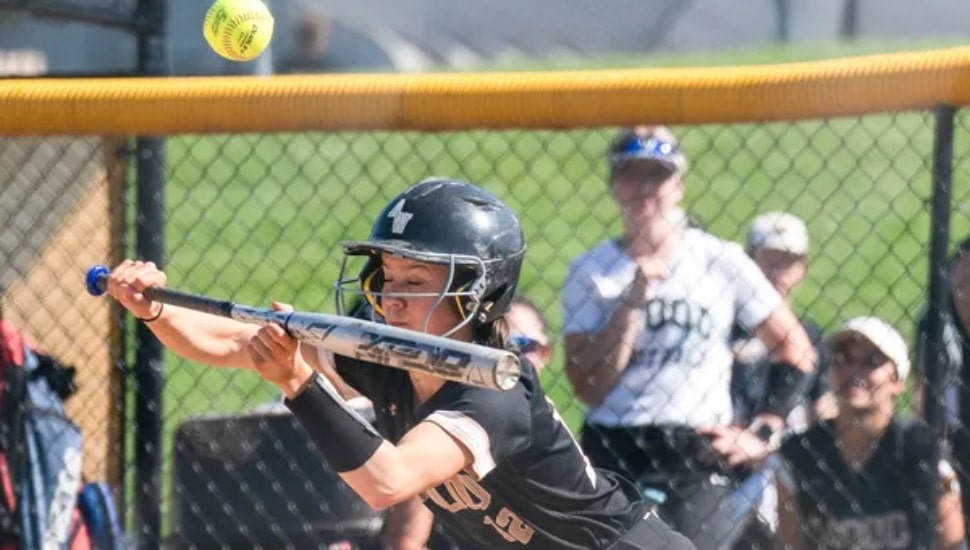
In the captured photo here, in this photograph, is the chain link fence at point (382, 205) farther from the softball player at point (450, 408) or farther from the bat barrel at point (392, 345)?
the bat barrel at point (392, 345)

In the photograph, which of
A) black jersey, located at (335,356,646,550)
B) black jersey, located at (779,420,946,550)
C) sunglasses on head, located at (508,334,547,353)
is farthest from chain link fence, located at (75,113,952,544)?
black jersey, located at (335,356,646,550)

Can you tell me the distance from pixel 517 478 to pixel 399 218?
1.88 feet

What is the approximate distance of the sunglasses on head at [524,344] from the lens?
430 cm

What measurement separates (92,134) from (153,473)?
3.04 feet

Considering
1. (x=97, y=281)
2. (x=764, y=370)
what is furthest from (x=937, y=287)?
(x=97, y=281)

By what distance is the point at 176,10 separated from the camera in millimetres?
6977

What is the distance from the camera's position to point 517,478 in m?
3.79

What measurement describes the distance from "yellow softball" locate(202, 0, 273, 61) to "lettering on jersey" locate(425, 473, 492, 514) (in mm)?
1320

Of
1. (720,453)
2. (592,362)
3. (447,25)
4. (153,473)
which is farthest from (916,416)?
(447,25)

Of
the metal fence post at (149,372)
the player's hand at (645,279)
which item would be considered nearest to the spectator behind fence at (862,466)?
the player's hand at (645,279)

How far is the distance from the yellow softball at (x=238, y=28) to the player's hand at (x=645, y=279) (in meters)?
A: 1.23

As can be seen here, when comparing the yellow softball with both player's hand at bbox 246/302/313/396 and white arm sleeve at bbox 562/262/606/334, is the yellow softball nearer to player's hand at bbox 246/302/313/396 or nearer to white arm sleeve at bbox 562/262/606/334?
white arm sleeve at bbox 562/262/606/334

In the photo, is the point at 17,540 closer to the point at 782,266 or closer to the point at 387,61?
the point at 782,266

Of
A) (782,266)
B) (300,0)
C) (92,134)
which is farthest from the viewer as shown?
(300,0)
